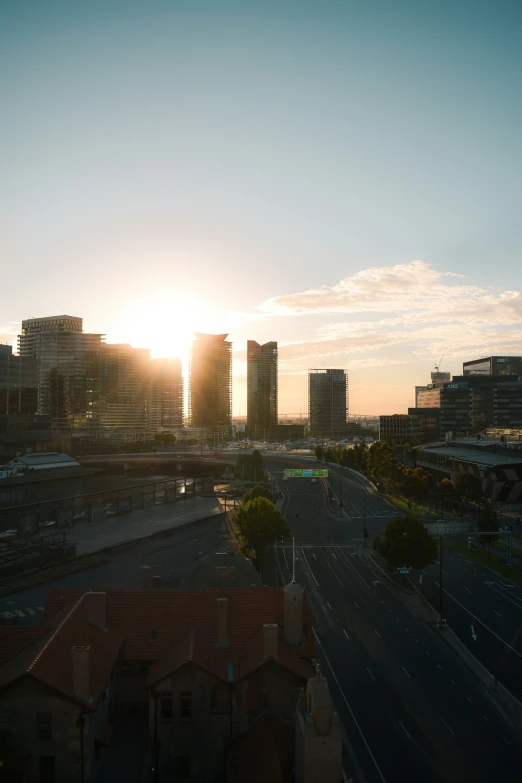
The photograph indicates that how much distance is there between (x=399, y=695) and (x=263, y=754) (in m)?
12.8

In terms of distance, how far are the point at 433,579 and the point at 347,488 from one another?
208 feet

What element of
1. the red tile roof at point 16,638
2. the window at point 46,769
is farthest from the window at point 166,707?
the red tile roof at point 16,638

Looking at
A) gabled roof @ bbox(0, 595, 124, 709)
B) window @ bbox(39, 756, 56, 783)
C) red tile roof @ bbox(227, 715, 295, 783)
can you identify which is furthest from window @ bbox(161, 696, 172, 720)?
window @ bbox(39, 756, 56, 783)

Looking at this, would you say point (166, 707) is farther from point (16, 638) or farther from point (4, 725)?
point (16, 638)

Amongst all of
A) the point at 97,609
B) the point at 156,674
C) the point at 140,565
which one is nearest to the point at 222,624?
the point at 156,674

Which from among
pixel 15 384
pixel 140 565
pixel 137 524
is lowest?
pixel 137 524

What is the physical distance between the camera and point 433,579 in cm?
5512

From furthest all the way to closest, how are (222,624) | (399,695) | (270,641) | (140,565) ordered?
(140,565)
(399,695)
(222,624)
(270,641)

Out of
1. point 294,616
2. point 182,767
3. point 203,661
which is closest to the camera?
point 182,767

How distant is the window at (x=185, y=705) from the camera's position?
24.3 metres

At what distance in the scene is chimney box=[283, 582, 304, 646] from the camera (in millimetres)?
26875

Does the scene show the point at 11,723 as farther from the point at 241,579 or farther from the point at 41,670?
the point at 241,579

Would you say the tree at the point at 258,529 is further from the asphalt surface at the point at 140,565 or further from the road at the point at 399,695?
the road at the point at 399,695

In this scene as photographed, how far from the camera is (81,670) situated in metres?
21.8
